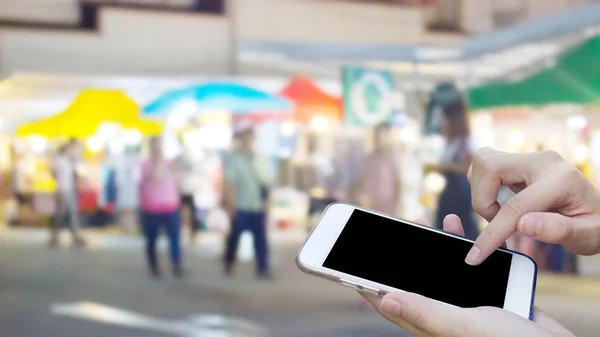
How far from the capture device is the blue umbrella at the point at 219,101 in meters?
4.25

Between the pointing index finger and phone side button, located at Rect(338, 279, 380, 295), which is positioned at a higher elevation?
the pointing index finger

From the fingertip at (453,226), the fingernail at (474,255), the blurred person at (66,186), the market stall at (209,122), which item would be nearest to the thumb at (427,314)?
the fingernail at (474,255)

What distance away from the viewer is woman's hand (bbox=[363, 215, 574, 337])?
0.75 meters

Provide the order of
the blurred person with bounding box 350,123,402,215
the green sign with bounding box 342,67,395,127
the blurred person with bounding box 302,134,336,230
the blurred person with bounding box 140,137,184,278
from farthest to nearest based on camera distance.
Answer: the blurred person with bounding box 302,134,336,230
the green sign with bounding box 342,67,395,127
the blurred person with bounding box 140,137,184,278
the blurred person with bounding box 350,123,402,215

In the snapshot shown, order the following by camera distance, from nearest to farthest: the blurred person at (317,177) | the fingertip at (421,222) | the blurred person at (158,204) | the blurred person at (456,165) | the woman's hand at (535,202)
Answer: the woman's hand at (535,202) < the fingertip at (421,222) < the blurred person at (456,165) < the blurred person at (158,204) < the blurred person at (317,177)

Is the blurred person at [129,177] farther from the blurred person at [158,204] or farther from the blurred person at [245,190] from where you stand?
the blurred person at [245,190]

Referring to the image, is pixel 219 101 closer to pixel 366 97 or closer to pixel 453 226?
pixel 366 97

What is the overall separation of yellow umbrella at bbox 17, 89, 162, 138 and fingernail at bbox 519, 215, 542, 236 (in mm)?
3567

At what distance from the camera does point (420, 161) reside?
4332 millimetres

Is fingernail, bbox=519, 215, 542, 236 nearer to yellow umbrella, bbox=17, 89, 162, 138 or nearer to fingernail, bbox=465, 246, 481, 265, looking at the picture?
fingernail, bbox=465, 246, 481, 265

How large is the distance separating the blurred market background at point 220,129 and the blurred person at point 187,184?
22mm

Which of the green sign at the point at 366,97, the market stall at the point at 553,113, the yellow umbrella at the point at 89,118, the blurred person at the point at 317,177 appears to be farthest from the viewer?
the blurred person at the point at 317,177

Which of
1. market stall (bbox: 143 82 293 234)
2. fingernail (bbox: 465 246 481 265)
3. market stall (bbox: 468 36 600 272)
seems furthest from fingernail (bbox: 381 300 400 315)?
market stall (bbox: 143 82 293 234)

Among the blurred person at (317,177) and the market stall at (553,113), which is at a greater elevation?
the market stall at (553,113)
